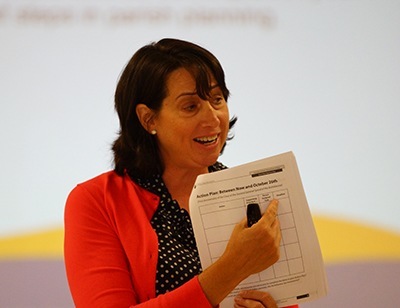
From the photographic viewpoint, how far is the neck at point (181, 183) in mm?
1639

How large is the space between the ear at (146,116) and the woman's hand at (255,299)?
0.49 meters

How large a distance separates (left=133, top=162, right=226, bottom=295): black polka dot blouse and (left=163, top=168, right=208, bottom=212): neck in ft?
0.08

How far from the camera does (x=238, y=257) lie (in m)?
1.30

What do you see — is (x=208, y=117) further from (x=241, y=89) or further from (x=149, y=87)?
(x=241, y=89)

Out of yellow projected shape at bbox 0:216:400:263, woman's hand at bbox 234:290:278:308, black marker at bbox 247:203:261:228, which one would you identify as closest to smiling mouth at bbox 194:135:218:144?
black marker at bbox 247:203:261:228

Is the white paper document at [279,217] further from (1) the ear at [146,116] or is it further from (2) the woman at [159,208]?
(1) the ear at [146,116]

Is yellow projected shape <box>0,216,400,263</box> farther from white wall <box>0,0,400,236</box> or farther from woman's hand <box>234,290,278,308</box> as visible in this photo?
woman's hand <box>234,290,278,308</box>

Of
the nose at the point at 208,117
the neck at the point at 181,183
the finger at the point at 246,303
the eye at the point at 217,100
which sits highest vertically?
the eye at the point at 217,100

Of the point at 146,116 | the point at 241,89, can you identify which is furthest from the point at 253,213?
the point at 241,89

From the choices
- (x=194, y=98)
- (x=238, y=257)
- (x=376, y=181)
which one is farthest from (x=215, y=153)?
(x=376, y=181)

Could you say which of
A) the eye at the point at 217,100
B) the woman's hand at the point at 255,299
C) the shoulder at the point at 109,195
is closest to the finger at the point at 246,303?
the woman's hand at the point at 255,299

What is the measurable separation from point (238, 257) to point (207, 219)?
124mm

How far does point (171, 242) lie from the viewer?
1.51m

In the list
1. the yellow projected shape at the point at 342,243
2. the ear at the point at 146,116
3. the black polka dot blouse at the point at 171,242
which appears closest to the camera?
the black polka dot blouse at the point at 171,242
